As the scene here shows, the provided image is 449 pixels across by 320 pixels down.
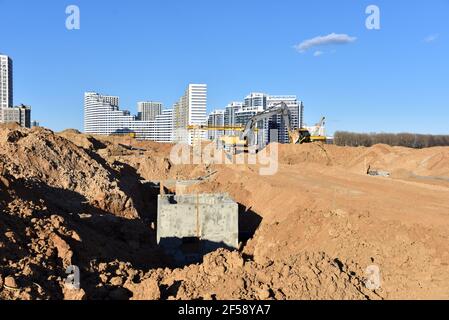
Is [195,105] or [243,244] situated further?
[195,105]

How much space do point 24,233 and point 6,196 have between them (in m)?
1.93

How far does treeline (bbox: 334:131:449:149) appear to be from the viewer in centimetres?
6391

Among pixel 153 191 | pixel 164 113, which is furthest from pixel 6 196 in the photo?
pixel 164 113

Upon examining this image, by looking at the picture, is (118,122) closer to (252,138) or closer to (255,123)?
(252,138)

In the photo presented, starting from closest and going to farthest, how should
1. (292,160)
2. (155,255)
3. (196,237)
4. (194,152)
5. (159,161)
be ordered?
(155,255), (196,237), (159,161), (292,160), (194,152)

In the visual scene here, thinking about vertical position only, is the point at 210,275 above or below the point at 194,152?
below

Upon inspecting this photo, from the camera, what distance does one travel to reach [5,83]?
76.6 meters

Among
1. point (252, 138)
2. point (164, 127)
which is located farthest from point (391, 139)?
point (164, 127)

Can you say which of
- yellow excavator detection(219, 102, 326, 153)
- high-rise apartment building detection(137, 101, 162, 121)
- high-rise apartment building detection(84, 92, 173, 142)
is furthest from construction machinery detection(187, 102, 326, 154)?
high-rise apartment building detection(137, 101, 162, 121)

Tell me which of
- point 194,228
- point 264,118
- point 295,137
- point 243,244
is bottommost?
point 243,244

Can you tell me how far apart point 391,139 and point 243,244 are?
2391 inches

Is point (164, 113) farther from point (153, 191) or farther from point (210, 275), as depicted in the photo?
point (210, 275)

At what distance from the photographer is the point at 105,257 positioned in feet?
32.7

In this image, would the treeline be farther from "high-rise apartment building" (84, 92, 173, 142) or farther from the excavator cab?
"high-rise apartment building" (84, 92, 173, 142)
